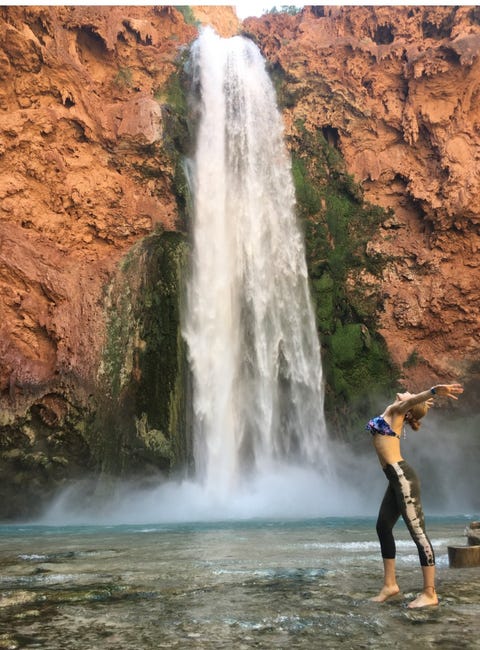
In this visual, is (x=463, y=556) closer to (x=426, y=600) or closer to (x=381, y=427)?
(x=426, y=600)

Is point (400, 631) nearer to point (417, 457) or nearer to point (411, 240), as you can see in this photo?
point (417, 457)

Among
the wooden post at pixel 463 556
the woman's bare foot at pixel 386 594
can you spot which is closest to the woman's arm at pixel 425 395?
the woman's bare foot at pixel 386 594

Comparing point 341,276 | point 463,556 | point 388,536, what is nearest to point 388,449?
point 388,536

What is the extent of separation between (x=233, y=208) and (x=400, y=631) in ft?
65.6

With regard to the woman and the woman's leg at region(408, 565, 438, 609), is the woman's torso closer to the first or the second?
the woman

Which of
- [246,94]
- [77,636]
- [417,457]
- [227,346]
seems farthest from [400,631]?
[246,94]

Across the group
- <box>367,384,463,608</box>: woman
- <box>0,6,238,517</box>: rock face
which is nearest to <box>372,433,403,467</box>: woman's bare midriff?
<box>367,384,463,608</box>: woman

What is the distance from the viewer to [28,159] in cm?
2025

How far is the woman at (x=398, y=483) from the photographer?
3.98 meters

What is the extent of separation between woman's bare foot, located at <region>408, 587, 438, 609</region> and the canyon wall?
1500 cm

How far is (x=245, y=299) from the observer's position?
20.6m

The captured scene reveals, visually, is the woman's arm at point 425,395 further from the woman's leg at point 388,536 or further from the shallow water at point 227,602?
the shallow water at point 227,602

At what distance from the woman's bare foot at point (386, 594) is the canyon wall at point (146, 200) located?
14787mm

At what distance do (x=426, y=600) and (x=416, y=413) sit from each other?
124 centimetres
